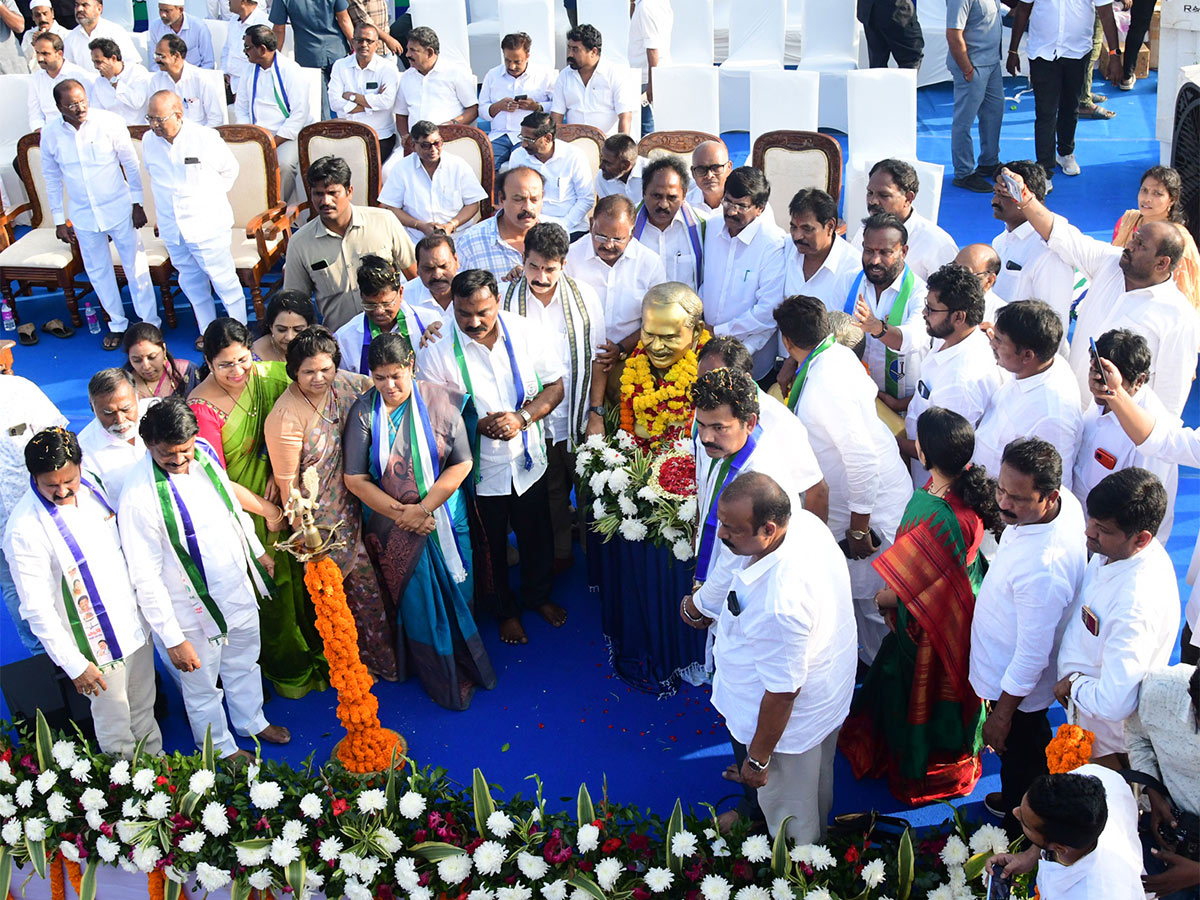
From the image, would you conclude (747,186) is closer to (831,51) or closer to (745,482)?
(745,482)

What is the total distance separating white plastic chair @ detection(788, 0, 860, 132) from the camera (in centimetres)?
983

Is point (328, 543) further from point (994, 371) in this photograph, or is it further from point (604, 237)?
point (994, 371)

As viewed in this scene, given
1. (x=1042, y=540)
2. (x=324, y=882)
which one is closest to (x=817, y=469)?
(x=1042, y=540)

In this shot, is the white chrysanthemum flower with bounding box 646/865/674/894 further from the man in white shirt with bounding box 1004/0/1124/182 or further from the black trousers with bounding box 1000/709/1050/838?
the man in white shirt with bounding box 1004/0/1124/182

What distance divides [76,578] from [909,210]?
3.80 m

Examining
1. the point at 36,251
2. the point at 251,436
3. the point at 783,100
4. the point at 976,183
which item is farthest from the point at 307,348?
the point at 976,183

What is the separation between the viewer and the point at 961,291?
14.0ft

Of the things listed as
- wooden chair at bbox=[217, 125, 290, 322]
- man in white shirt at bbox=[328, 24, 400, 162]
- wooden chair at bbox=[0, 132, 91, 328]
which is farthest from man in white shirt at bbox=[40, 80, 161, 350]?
man in white shirt at bbox=[328, 24, 400, 162]

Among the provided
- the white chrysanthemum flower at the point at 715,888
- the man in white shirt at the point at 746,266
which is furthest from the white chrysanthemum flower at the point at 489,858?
the man in white shirt at the point at 746,266

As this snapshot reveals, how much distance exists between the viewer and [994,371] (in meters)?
4.34

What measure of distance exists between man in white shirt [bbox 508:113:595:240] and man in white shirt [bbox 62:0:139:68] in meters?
4.29

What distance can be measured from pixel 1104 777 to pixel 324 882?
2.16 meters

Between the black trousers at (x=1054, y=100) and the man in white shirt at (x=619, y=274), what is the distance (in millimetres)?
4398

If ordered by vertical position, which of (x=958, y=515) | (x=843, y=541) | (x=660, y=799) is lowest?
(x=660, y=799)
